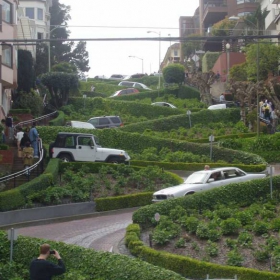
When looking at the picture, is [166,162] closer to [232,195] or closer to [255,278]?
[232,195]

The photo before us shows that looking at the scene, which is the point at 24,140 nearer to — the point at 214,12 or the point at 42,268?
the point at 42,268

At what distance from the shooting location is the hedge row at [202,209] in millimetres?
17703

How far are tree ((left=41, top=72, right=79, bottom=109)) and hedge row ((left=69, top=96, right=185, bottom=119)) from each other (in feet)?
3.43

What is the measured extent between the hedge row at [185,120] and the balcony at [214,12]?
156ft

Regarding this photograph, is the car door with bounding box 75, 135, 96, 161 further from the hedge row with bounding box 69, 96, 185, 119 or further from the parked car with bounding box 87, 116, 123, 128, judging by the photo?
the hedge row with bounding box 69, 96, 185, 119

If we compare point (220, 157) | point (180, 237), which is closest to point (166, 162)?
point (220, 157)

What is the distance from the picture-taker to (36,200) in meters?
29.7

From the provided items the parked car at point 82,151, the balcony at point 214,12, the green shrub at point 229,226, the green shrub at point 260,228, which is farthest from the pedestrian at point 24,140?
the balcony at point 214,12

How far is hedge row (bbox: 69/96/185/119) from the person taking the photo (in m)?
62.7

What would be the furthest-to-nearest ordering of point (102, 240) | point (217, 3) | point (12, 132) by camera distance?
point (217, 3), point (12, 132), point (102, 240)

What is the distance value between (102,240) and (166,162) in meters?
15.4

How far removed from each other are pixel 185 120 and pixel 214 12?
50740 mm

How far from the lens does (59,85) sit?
63.8m

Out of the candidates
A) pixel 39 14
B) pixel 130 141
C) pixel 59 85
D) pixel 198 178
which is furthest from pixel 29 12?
pixel 198 178
